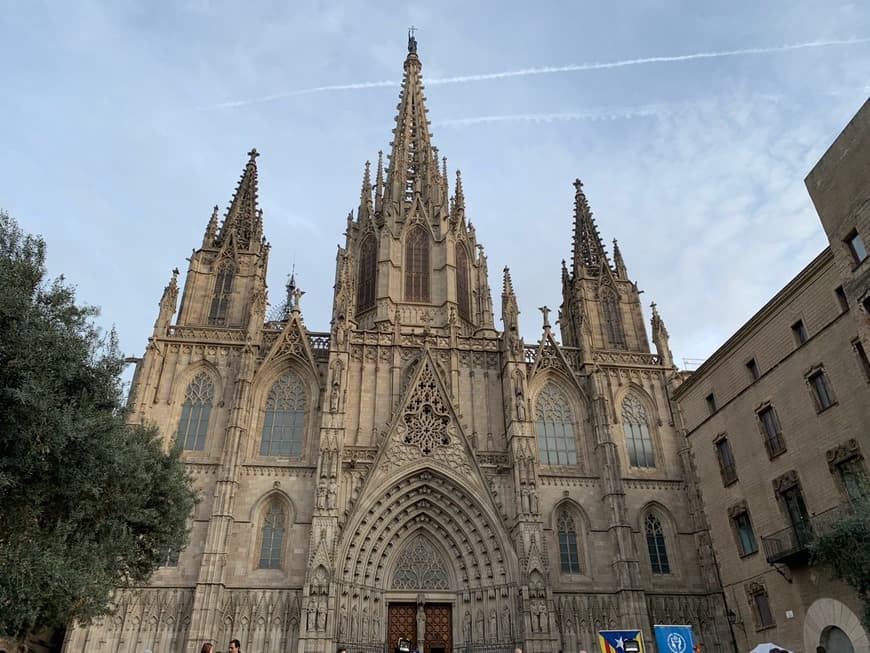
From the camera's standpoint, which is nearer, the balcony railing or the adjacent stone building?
the adjacent stone building

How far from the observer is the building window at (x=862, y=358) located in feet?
57.1

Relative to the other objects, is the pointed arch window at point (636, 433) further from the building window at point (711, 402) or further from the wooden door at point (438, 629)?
the wooden door at point (438, 629)

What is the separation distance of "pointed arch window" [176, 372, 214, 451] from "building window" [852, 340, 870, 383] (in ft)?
77.4

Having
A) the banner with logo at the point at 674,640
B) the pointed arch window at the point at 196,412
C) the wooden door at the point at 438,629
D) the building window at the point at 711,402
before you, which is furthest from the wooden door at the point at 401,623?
the building window at the point at 711,402

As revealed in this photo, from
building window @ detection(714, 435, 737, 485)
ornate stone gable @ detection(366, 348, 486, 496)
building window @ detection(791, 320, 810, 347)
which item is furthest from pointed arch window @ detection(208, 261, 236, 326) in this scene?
building window @ detection(791, 320, 810, 347)

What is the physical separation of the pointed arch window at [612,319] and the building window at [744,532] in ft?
38.5

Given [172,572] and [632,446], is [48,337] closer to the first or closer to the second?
[172,572]

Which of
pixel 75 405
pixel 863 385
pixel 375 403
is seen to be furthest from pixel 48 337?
pixel 863 385

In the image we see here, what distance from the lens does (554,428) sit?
29016 mm

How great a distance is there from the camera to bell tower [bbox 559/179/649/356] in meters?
32.3

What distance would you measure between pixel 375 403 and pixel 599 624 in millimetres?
12537

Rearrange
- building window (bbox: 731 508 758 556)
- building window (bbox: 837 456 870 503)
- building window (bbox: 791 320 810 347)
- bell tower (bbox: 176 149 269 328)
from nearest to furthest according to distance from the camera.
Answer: building window (bbox: 837 456 870 503)
building window (bbox: 791 320 810 347)
building window (bbox: 731 508 758 556)
bell tower (bbox: 176 149 269 328)

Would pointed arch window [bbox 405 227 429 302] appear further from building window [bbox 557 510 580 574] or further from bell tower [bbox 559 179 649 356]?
building window [bbox 557 510 580 574]

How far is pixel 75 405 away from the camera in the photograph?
14289mm
